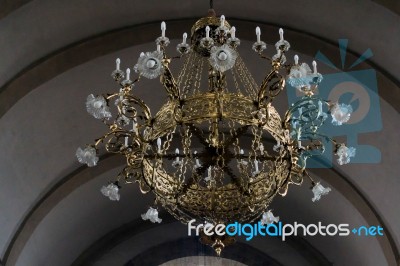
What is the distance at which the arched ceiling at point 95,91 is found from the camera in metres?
6.12

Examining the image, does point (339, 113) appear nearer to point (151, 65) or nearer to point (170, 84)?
point (170, 84)

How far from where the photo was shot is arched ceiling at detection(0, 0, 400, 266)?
6.12m

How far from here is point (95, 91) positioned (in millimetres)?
7109

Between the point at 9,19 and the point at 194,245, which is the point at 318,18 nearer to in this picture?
the point at 9,19

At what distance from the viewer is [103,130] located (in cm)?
773

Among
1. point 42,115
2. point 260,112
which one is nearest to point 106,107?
point 260,112

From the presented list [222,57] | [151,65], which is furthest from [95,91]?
[222,57]

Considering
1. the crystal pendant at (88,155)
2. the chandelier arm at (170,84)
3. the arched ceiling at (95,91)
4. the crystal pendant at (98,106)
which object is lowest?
the crystal pendant at (88,155)
